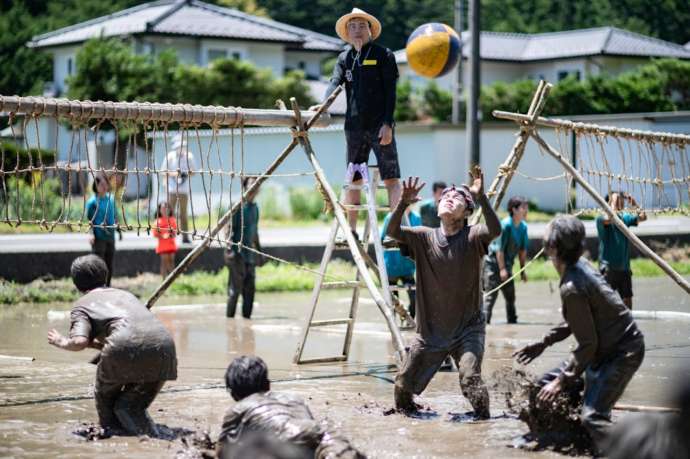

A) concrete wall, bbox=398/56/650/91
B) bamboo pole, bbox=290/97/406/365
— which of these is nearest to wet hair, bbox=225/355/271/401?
bamboo pole, bbox=290/97/406/365

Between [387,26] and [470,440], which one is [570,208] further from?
[387,26]

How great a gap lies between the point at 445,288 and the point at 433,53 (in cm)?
561

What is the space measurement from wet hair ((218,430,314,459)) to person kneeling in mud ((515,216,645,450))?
192 cm

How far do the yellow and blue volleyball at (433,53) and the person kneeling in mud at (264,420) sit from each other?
305 inches

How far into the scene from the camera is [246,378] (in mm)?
6527

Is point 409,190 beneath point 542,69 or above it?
beneath

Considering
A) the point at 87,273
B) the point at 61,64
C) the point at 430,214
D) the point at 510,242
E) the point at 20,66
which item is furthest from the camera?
the point at 20,66

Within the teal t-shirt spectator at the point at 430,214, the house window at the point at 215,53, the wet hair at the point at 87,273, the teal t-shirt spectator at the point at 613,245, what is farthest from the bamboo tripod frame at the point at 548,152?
the house window at the point at 215,53

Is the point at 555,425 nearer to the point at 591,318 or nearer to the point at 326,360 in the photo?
the point at 591,318

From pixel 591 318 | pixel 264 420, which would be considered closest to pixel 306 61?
pixel 591 318

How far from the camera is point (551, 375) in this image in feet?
24.2

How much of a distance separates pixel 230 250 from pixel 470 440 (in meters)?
7.86

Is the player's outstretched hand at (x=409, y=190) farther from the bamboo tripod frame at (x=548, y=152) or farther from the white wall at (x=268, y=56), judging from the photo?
the white wall at (x=268, y=56)

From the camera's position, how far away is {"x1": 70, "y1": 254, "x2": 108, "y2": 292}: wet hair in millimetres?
8164
